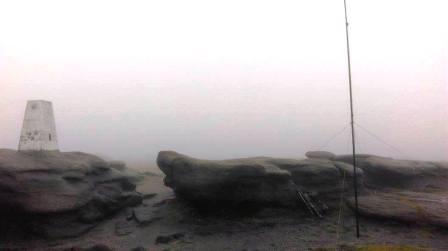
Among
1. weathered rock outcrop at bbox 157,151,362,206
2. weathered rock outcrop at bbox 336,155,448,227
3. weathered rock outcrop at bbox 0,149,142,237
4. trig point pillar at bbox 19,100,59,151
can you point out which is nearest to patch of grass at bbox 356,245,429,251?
weathered rock outcrop at bbox 336,155,448,227

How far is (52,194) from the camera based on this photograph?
2764cm

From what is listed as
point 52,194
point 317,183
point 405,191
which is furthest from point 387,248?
point 52,194

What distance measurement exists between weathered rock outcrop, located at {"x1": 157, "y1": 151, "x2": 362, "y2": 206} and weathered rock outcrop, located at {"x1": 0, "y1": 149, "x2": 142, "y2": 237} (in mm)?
7643

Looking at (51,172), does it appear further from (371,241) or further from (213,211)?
(371,241)

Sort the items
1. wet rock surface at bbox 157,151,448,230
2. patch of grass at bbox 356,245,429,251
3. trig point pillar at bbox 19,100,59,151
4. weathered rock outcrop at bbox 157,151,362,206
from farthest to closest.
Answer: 1. trig point pillar at bbox 19,100,59,151
2. weathered rock outcrop at bbox 157,151,362,206
3. wet rock surface at bbox 157,151,448,230
4. patch of grass at bbox 356,245,429,251

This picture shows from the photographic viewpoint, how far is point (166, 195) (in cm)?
3816

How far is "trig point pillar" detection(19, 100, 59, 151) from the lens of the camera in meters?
32.2

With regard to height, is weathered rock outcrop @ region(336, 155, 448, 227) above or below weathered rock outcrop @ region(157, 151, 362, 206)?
below

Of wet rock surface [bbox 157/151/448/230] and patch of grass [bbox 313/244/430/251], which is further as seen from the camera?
wet rock surface [bbox 157/151/448/230]

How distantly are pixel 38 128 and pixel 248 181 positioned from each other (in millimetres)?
20751

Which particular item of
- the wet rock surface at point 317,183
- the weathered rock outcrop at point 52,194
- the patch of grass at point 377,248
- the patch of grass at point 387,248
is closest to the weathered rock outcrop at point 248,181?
the wet rock surface at point 317,183

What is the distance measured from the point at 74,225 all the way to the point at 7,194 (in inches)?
221

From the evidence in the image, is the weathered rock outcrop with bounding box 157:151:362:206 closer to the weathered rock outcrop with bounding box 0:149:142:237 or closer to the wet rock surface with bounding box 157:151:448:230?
the wet rock surface with bounding box 157:151:448:230

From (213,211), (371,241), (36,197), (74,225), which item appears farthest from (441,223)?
(36,197)
